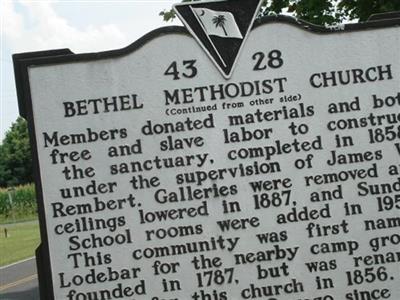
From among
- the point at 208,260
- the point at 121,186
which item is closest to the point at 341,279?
the point at 208,260

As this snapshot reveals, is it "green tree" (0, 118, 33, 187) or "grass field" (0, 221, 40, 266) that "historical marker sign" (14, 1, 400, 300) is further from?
"green tree" (0, 118, 33, 187)

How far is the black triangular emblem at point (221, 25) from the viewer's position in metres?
4.72

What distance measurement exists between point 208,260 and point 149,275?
0.41m

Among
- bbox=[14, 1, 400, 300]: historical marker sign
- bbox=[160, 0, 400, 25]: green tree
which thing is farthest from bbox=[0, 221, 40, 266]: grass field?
bbox=[14, 1, 400, 300]: historical marker sign

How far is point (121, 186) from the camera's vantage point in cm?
468

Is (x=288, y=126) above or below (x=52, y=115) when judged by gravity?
below

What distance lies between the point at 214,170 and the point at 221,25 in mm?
999

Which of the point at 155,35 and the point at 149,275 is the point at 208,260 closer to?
the point at 149,275

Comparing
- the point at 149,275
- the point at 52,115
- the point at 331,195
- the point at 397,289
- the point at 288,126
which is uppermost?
the point at 52,115

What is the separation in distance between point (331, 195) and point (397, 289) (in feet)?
2.64

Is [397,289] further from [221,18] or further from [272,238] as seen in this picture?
[221,18]

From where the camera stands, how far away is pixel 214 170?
470 centimetres

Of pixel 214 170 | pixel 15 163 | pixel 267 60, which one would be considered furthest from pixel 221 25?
pixel 15 163

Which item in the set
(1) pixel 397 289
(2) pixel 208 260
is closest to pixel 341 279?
(1) pixel 397 289
